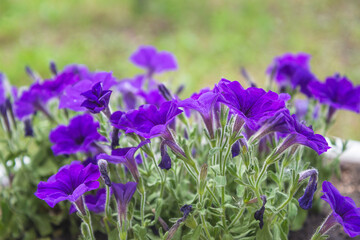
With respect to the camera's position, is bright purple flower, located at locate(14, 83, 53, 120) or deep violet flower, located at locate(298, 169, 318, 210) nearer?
deep violet flower, located at locate(298, 169, 318, 210)

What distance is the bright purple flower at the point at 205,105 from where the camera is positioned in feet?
2.74

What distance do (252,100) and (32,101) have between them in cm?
71

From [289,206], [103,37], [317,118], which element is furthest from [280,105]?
[103,37]

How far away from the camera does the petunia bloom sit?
1192 millimetres

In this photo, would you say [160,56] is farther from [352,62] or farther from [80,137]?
[352,62]

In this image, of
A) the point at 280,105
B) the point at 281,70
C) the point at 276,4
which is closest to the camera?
the point at 280,105

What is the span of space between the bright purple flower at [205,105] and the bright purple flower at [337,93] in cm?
39

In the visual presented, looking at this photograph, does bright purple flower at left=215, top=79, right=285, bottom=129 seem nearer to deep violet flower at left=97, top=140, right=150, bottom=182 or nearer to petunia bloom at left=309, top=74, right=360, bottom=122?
deep violet flower at left=97, top=140, right=150, bottom=182

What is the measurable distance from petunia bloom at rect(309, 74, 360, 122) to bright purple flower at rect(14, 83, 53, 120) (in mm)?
741

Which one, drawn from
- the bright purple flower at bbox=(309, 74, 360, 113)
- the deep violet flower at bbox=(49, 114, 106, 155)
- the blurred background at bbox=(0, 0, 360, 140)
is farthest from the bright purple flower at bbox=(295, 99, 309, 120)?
the blurred background at bbox=(0, 0, 360, 140)

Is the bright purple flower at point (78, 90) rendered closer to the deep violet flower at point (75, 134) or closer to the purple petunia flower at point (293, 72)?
the deep violet flower at point (75, 134)

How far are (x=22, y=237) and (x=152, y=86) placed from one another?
64cm

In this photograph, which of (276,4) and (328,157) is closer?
(328,157)

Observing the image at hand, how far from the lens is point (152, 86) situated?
1521mm
